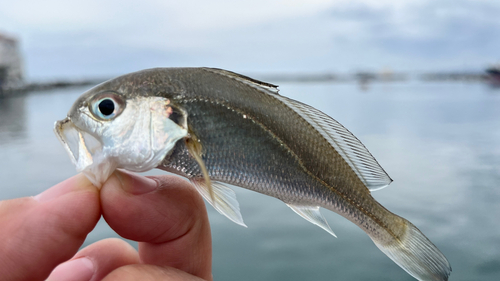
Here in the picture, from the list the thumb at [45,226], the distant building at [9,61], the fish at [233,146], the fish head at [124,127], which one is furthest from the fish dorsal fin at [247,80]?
the distant building at [9,61]

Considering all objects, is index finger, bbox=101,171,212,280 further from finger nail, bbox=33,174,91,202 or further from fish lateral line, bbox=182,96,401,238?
fish lateral line, bbox=182,96,401,238

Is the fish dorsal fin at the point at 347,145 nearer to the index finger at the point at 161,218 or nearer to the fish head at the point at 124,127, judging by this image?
the fish head at the point at 124,127

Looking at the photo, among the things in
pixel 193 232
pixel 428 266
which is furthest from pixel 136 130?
pixel 428 266

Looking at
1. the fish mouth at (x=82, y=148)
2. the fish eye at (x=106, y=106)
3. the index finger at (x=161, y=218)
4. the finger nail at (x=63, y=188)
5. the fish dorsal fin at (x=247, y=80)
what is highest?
the fish dorsal fin at (x=247, y=80)

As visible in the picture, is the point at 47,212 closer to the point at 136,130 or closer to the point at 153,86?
the point at 136,130

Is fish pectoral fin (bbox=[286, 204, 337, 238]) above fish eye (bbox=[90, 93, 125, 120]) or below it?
below

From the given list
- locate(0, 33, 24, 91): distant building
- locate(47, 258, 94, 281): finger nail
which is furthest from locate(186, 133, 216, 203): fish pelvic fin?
locate(0, 33, 24, 91): distant building

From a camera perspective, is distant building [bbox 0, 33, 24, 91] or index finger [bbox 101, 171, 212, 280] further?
distant building [bbox 0, 33, 24, 91]
